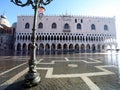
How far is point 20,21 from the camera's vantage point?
202 ft

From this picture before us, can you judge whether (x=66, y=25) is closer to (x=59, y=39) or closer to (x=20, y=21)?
(x=59, y=39)

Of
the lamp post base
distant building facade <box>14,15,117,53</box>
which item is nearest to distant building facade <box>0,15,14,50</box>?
distant building facade <box>14,15,117,53</box>

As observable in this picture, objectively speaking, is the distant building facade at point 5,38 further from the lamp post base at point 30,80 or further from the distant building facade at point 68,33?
the lamp post base at point 30,80

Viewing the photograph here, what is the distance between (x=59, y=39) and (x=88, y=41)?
13.7 meters

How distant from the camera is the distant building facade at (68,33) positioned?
5956 centimetres

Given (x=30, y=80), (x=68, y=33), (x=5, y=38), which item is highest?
(x=68, y=33)

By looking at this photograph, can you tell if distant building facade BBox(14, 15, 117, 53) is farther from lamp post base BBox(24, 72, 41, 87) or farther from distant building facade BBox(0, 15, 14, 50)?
Result: lamp post base BBox(24, 72, 41, 87)

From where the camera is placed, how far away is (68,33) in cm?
6088

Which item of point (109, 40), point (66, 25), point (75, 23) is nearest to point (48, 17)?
point (66, 25)

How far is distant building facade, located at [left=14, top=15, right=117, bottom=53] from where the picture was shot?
59.6 m

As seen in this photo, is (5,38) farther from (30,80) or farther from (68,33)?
(30,80)

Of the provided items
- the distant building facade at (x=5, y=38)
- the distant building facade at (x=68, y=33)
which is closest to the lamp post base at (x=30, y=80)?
the distant building facade at (x=68, y=33)

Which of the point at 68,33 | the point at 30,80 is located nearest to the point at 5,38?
the point at 68,33

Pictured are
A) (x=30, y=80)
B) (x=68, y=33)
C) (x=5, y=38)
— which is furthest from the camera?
(x=5, y=38)
